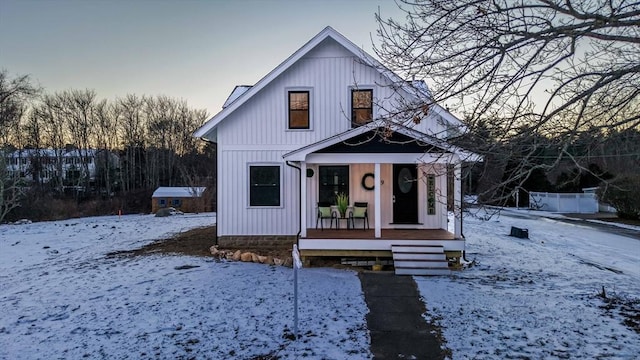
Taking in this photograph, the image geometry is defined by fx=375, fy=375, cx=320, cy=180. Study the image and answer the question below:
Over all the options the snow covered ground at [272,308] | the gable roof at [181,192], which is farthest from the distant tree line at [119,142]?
the snow covered ground at [272,308]

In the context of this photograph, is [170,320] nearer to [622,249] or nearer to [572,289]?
[572,289]

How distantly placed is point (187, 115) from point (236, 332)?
4449 cm

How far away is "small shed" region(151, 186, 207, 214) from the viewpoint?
96.5 feet

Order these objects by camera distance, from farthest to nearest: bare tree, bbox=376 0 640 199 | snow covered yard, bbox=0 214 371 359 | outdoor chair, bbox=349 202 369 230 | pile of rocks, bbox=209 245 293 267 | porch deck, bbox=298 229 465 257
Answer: outdoor chair, bbox=349 202 369 230
pile of rocks, bbox=209 245 293 267
porch deck, bbox=298 229 465 257
snow covered yard, bbox=0 214 371 359
bare tree, bbox=376 0 640 199

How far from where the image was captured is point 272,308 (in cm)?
666

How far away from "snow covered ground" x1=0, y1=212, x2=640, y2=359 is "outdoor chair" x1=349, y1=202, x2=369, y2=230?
2566 millimetres

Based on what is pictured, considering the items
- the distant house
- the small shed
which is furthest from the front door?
the distant house

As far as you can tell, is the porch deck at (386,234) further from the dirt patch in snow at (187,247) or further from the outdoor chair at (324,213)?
the dirt patch in snow at (187,247)

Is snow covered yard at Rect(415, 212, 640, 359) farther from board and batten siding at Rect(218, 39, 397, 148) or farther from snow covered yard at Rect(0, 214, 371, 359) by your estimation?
board and batten siding at Rect(218, 39, 397, 148)

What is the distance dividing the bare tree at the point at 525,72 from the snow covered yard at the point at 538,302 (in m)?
2.75

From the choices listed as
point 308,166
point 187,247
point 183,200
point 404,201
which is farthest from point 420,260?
point 183,200

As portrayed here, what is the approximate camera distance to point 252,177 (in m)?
11.6

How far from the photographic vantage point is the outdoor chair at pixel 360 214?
11.3m

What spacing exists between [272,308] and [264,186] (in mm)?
5367
